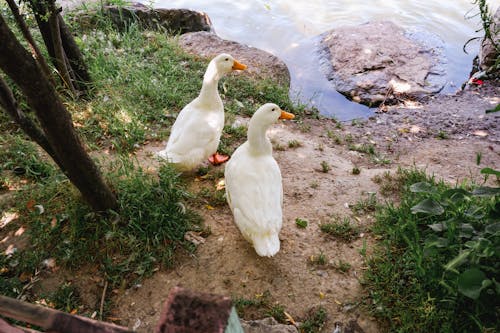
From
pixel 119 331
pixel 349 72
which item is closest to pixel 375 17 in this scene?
pixel 349 72

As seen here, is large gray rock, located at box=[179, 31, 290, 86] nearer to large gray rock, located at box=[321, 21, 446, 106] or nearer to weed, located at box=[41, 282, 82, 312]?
large gray rock, located at box=[321, 21, 446, 106]

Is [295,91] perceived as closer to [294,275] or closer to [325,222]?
[325,222]

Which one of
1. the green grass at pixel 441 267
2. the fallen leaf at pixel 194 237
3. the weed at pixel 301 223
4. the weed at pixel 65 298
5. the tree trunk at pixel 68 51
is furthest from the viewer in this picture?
the tree trunk at pixel 68 51

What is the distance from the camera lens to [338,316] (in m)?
2.37

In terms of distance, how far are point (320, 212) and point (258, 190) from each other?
0.88 metres

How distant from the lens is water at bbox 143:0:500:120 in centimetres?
727

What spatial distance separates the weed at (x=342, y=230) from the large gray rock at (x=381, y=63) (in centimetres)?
387

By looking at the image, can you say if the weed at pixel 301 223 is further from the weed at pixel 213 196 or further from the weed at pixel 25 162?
the weed at pixel 25 162

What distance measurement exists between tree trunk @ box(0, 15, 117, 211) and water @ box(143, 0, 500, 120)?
4.71 m

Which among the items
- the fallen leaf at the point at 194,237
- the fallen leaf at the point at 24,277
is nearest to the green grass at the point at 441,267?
the fallen leaf at the point at 194,237

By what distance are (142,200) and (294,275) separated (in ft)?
4.36

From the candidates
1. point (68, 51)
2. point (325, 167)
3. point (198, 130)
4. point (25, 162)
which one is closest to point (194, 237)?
point (198, 130)

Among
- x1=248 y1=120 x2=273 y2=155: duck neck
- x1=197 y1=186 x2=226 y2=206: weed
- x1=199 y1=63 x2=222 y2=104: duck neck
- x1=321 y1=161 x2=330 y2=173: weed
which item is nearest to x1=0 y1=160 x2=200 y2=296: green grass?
x1=197 y1=186 x2=226 y2=206: weed

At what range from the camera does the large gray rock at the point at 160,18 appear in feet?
22.1
